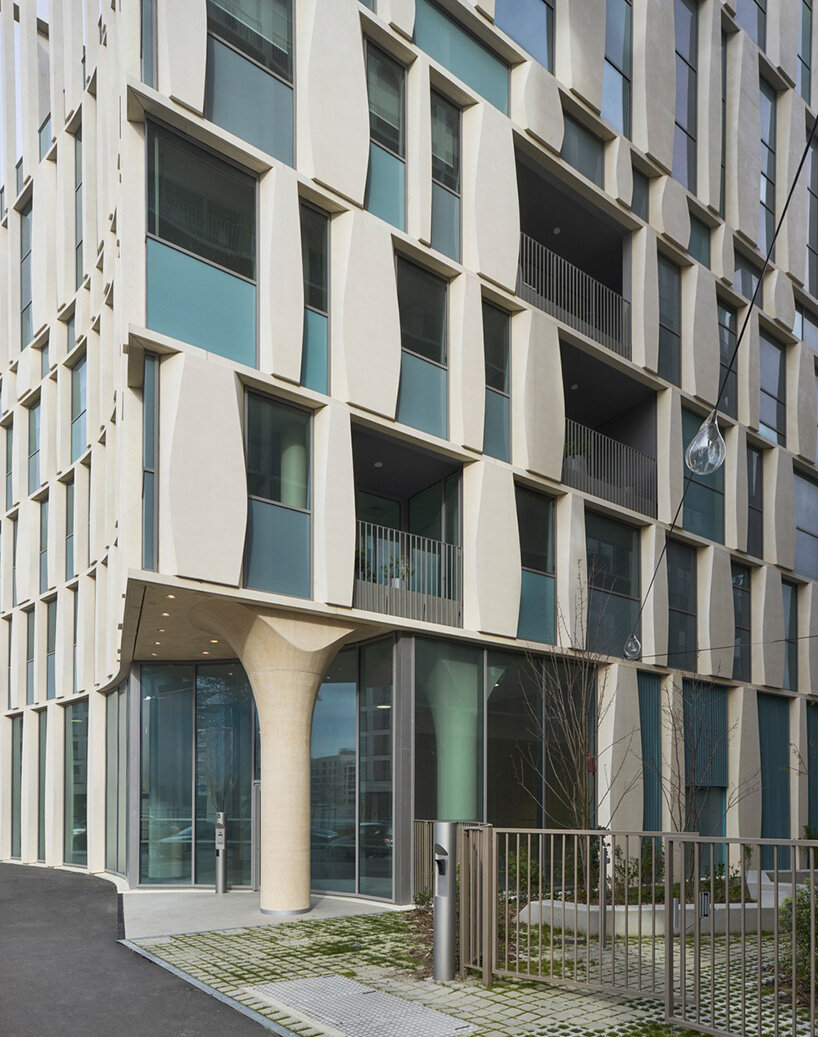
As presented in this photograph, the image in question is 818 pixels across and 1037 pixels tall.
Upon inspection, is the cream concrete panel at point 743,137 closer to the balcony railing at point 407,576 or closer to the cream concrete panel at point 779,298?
the cream concrete panel at point 779,298

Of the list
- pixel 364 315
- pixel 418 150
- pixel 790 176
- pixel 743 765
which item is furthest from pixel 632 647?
pixel 790 176

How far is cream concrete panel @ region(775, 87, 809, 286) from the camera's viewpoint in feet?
97.5

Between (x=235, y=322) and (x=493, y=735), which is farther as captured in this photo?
(x=493, y=735)

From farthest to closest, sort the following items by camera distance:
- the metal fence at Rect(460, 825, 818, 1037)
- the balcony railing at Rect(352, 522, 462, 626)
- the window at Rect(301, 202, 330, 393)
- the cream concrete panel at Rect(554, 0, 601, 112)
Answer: the cream concrete panel at Rect(554, 0, 601, 112) → the balcony railing at Rect(352, 522, 462, 626) → the window at Rect(301, 202, 330, 393) → the metal fence at Rect(460, 825, 818, 1037)

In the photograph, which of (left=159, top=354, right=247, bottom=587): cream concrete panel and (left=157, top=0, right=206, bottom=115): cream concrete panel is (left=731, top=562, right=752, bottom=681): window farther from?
(left=157, top=0, right=206, bottom=115): cream concrete panel

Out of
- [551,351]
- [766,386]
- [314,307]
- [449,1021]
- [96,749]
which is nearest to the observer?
[449,1021]

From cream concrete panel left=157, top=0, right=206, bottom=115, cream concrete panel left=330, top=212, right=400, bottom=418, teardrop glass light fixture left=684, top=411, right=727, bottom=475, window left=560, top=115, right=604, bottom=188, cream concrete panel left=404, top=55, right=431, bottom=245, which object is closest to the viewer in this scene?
teardrop glass light fixture left=684, top=411, right=727, bottom=475

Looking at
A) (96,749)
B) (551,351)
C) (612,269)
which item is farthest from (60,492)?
(612,269)

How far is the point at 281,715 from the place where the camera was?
15.2m

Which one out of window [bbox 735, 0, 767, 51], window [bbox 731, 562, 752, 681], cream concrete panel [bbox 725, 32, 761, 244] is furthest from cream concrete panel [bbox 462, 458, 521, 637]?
window [bbox 735, 0, 767, 51]

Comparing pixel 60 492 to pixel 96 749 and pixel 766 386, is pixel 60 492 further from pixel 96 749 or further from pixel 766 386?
pixel 766 386

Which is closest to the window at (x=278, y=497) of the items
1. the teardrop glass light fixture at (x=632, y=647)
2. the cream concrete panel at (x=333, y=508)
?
the cream concrete panel at (x=333, y=508)

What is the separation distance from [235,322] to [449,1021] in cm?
991

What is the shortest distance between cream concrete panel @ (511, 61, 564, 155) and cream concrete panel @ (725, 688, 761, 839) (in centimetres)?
1375
